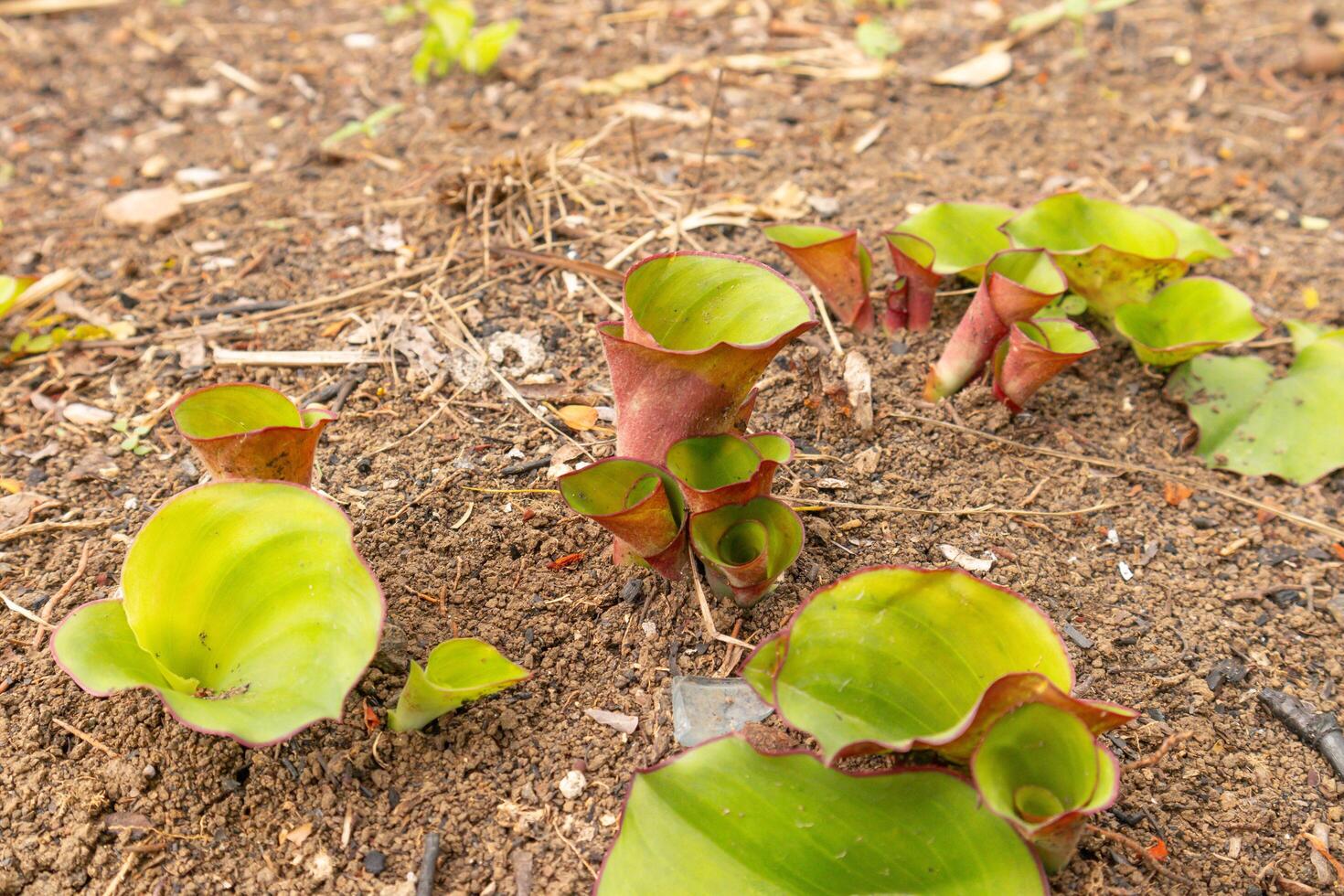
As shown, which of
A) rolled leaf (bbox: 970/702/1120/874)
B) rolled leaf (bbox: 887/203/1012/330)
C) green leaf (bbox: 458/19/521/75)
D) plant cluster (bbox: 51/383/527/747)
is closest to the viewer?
rolled leaf (bbox: 970/702/1120/874)

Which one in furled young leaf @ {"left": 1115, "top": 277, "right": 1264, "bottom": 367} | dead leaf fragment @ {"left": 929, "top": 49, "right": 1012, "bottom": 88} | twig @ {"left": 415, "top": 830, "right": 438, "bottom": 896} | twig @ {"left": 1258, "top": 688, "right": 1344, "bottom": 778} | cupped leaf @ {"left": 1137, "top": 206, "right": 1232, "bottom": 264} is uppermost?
cupped leaf @ {"left": 1137, "top": 206, "right": 1232, "bottom": 264}

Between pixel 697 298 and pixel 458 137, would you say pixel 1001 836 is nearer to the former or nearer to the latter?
pixel 697 298

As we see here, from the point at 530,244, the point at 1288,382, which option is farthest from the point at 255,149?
the point at 1288,382

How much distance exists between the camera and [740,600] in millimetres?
1828

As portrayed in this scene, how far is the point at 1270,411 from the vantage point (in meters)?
2.39

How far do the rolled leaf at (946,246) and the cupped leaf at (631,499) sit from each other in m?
0.97

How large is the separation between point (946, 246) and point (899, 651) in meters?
1.24

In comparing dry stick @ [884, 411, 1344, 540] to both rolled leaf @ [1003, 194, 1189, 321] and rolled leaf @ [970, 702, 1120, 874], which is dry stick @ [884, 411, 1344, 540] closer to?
rolled leaf @ [1003, 194, 1189, 321]

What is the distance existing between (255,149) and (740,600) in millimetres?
2499

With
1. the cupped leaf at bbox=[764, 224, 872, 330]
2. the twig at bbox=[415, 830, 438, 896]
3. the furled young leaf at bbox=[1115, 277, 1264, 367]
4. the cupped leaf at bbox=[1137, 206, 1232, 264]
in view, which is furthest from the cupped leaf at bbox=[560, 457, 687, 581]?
the cupped leaf at bbox=[1137, 206, 1232, 264]

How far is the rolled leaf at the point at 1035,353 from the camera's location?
2053 mm

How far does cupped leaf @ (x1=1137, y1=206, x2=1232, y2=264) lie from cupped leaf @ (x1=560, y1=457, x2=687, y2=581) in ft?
4.94

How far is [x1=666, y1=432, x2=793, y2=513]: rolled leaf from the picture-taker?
5.38ft

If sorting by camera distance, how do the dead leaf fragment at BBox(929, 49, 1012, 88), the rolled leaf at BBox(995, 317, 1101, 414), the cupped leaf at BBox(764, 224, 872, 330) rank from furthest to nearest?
the dead leaf fragment at BBox(929, 49, 1012, 88), the cupped leaf at BBox(764, 224, 872, 330), the rolled leaf at BBox(995, 317, 1101, 414)
